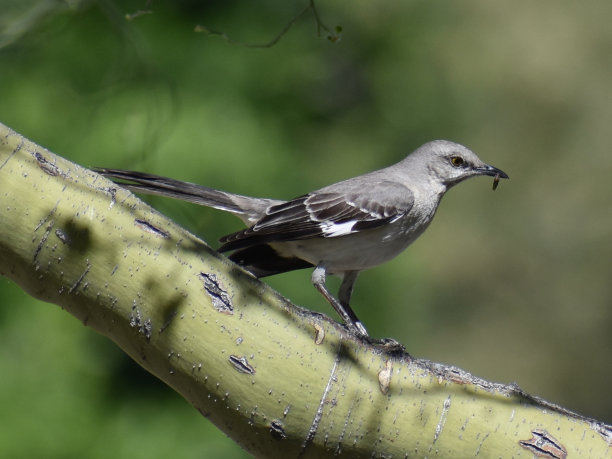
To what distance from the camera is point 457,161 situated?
14.2ft

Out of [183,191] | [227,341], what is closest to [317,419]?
[227,341]

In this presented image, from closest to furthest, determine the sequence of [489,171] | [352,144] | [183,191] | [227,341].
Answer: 1. [227,341]
2. [183,191]
3. [489,171]
4. [352,144]

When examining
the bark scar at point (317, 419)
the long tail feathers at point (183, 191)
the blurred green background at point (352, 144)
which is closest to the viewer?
the bark scar at point (317, 419)

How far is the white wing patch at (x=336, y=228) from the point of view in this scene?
3.90 m

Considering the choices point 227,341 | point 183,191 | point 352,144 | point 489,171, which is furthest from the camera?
point 352,144

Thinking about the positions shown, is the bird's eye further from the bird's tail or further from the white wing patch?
the bird's tail

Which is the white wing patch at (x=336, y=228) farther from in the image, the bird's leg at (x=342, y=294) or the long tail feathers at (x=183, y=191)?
the long tail feathers at (x=183, y=191)

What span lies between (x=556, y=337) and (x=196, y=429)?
6811 mm

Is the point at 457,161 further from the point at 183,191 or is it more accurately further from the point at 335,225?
the point at 183,191

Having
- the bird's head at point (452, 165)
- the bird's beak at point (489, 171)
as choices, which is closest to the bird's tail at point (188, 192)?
the bird's head at point (452, 165)

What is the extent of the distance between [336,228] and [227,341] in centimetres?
181

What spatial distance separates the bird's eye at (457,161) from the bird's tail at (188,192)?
1.06m

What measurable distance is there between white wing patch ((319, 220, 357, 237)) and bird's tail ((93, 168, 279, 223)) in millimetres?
393

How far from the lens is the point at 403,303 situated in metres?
6.29
